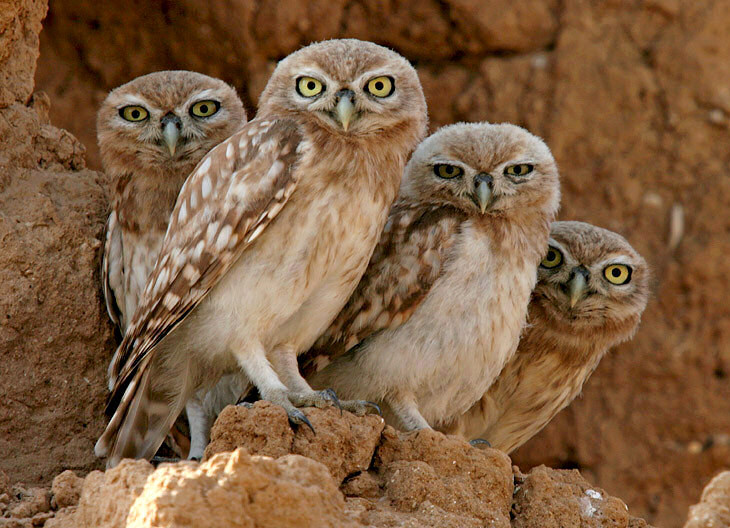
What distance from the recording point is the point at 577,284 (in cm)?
484

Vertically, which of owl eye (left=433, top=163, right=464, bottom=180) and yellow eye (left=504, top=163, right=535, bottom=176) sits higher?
yellow eye (left=504, top=163, right=535, bottom=176)

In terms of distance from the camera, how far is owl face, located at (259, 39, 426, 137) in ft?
13.4

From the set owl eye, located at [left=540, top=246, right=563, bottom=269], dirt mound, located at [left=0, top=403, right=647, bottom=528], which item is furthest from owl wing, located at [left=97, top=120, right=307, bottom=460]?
owl eye, located at [left=540, top=246, right=563, bottom=269]

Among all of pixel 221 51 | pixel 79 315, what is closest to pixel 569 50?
pixel 221 51

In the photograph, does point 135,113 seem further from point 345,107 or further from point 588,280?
point 588,280

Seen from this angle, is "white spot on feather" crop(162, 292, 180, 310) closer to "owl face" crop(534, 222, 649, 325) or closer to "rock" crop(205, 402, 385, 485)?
"rock" crop(205, 402, 385, 485)

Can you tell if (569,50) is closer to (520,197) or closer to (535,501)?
(520,197)

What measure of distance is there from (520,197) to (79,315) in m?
1.80

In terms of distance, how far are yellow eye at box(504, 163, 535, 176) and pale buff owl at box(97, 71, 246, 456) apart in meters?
1.17

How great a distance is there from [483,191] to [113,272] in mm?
1513

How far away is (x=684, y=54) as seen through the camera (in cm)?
716

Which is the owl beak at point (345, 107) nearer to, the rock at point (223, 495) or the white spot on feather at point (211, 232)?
the white spot on feather at point (211, 232)

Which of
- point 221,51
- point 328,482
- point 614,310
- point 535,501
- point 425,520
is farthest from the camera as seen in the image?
point 221,51

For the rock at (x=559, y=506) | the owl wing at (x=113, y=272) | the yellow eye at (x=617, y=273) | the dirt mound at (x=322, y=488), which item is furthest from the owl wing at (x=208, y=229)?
the yellow eye at (x=617, y=273)
